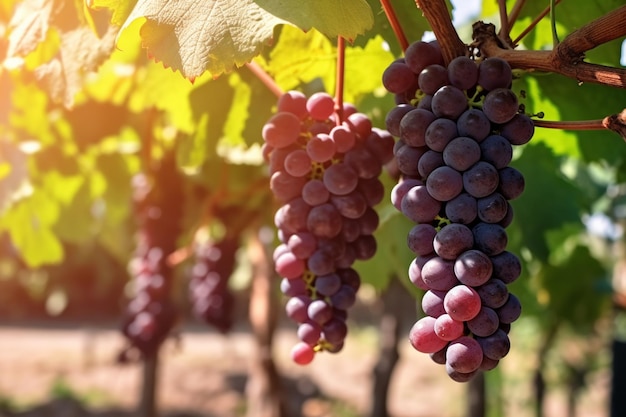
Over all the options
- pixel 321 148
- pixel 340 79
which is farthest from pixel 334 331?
pixel 340 79

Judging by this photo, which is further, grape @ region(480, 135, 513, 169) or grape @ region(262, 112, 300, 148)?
grape @ region(262, 112, 300, 148)

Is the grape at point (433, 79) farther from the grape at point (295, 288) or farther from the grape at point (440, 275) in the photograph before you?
the grape at point (295, 288)

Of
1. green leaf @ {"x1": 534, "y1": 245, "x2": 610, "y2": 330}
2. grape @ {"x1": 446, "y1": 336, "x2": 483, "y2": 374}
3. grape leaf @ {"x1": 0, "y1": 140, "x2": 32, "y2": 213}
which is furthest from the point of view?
green leaf @ {"x1": 534, "y1": 245, "x2": 610, "y2": 330}

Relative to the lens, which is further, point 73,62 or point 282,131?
point 73,62

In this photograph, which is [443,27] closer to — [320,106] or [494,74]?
[494,74]

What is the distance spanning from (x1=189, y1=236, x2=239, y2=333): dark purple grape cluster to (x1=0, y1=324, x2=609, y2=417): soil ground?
10.2ft

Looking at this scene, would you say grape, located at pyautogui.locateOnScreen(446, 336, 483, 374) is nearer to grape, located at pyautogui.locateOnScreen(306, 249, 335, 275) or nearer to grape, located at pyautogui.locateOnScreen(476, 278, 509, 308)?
grape, located at pyautogui.locateOnScreen(476, 278, 509, 308)

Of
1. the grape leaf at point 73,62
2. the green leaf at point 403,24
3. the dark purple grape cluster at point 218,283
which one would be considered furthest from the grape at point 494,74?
the dark purple grape cluster at point 218,283

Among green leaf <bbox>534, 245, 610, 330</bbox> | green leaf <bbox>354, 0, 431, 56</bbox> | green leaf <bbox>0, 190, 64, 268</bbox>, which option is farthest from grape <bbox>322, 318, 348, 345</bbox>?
green leaf <bbox>534, 245, 610, 330</bbox>

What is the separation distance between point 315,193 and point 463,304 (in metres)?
0.32

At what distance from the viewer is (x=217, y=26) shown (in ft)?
2.70

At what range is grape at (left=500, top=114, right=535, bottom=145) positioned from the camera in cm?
77

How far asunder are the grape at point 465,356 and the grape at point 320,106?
43cm

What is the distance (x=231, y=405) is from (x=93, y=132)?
4931mm
